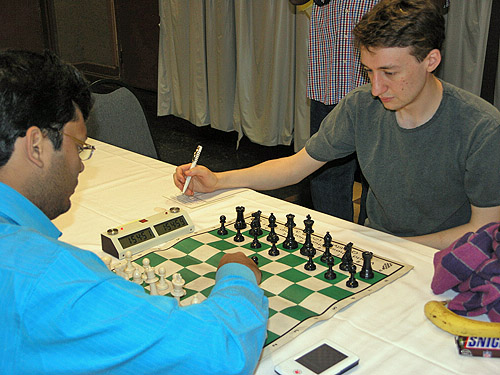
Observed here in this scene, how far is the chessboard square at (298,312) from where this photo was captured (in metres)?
1.17

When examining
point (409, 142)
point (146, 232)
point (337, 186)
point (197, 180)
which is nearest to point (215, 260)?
point (146, 232)

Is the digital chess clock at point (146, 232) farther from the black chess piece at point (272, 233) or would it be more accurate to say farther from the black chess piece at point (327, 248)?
the black chess piece at point (327, 248)

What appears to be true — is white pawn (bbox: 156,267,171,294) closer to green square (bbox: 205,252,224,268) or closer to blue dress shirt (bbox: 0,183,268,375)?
green square (bbox: 205,252,224,268)

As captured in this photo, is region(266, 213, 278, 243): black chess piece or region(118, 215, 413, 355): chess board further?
region(266, 213, 278, 243): black chess piece

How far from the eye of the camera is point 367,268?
133cm

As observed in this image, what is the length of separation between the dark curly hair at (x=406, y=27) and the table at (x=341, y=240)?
1.79 feet

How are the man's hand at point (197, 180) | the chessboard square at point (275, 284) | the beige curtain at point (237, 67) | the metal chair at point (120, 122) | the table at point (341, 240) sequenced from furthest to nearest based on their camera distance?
the beige curtain at point (237, 67) < the metal chair at point (120, 122) < the man's hand at point (197, 180) < the chessboard square at point (275, 284) < the table at point (341, 240)

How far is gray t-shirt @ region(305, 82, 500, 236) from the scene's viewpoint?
1580 millimetres

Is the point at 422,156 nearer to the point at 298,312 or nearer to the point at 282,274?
the point at 282,274

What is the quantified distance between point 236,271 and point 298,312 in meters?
0.18

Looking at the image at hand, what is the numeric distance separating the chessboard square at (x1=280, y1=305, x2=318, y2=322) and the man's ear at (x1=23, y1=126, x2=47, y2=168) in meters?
0.59

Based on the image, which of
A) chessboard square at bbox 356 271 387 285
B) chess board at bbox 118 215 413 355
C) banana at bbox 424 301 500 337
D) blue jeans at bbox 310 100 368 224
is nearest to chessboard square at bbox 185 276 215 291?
chess board at bbox 118 215 413 355

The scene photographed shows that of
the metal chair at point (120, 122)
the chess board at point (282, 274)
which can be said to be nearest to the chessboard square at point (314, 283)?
the chess board at point (282, 274)

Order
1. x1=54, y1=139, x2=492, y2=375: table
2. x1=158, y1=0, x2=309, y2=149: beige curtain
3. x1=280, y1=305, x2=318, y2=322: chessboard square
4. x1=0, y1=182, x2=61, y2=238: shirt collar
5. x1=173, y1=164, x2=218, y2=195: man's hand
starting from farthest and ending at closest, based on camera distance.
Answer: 1. x1=158, y1=0, x2=309, y2=149: beige curtain
2. x1=173, y1=164, x2=218, y2=195: man's hand
3. x1=280, y1=305, x2=318, y2=322: chessboard square
4. x1=54, y1=139, x2=492, y2=375: table
5. x1=0, y1=182, x2=61, y2=238: shirt collar
